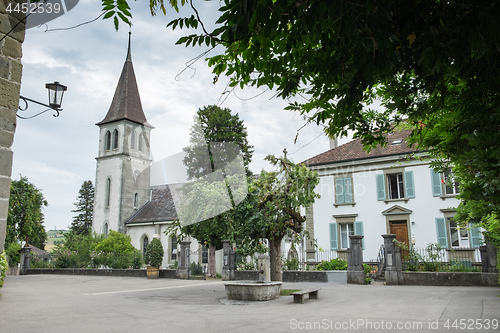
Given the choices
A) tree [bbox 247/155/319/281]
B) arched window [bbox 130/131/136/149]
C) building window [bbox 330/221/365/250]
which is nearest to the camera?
tree [bbox 247/155/319/281]

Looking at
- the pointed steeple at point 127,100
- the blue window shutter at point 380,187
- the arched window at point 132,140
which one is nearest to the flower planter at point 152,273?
the blue window shutter at point 380,187

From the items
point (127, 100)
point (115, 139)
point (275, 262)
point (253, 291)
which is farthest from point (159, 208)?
point (253, 291)

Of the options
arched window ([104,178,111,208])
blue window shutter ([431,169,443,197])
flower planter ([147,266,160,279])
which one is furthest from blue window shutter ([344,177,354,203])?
arched window ([104,178,111,208])

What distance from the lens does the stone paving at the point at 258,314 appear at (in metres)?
6.97

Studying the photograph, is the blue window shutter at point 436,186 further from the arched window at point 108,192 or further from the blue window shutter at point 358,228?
the arched window at point 108,192

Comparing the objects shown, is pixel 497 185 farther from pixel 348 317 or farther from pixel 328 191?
pixel 328 191

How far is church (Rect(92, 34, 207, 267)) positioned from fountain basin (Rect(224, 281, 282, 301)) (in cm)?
2582

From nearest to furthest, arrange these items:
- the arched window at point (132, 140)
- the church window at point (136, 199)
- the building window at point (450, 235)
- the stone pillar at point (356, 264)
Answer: the stone pillar at point (356, 264) → the building window at point (450, 235) → the church window at point (136, 199) → the arched window at point (132, 140)

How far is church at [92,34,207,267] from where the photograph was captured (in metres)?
38.8

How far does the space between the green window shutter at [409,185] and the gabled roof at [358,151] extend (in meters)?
1.33

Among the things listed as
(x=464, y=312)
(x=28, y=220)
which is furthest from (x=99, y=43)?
(x=28, y=220)

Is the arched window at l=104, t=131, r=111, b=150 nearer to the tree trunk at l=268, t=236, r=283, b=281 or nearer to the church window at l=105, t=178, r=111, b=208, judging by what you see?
the church window at l=105, t=178, r=111, b=208

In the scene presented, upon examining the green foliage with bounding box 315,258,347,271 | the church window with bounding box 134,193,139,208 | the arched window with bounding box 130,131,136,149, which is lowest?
the green foliage with bounding box 315,258,347,271

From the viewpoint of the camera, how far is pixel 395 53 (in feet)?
10.4
